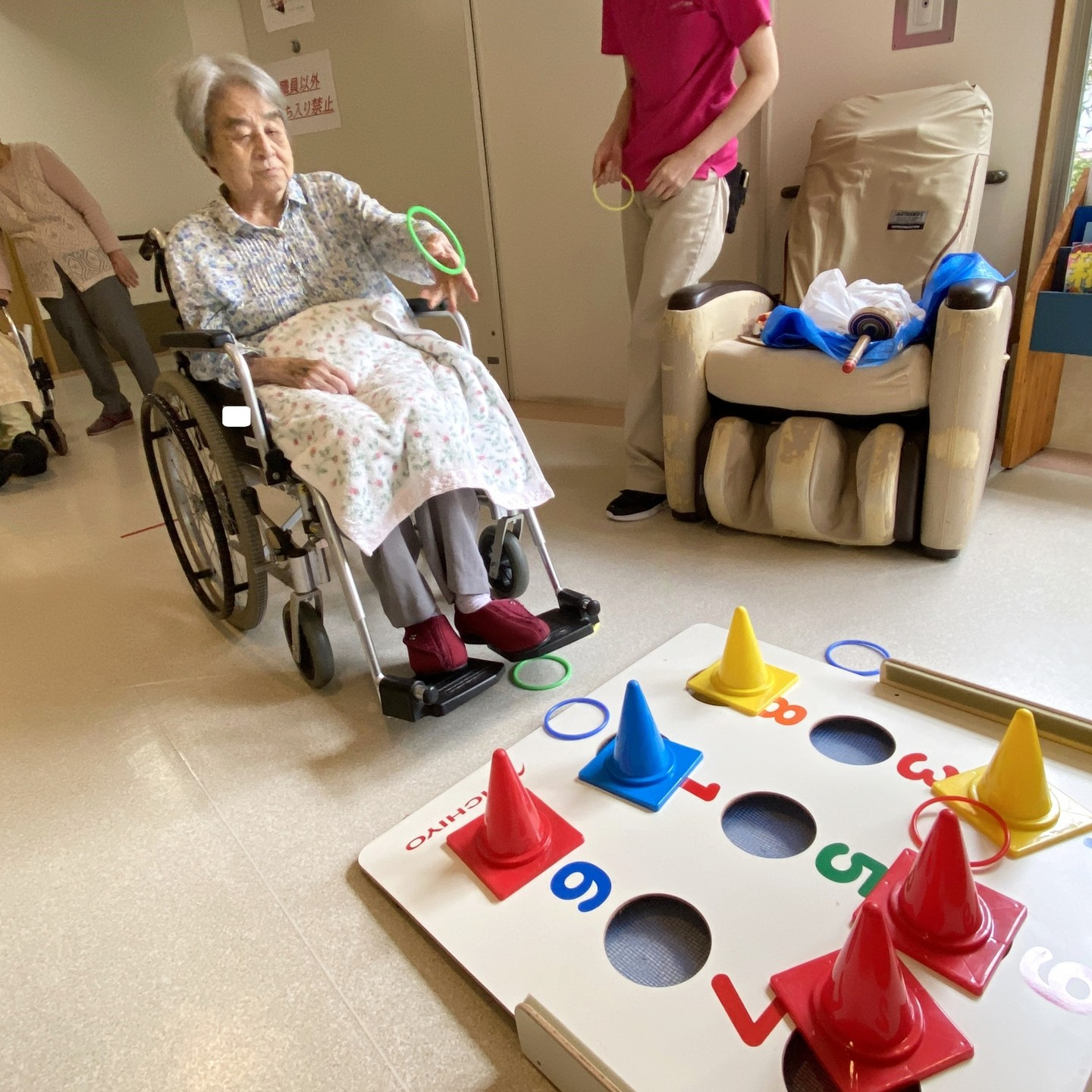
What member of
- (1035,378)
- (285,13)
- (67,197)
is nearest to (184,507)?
(1035,378)

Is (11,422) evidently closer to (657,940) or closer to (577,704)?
(577,704)

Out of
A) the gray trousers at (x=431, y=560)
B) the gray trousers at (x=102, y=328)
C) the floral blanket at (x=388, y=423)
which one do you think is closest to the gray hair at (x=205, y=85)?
the floral blanket at (x=388, y=423)

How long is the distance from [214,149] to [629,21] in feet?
3.28

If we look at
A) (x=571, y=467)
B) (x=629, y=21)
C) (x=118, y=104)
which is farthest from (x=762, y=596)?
(x=118, y=104)

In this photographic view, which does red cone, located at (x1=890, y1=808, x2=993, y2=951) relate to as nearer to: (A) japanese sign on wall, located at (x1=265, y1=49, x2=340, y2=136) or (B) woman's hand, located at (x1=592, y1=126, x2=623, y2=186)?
(B) woman's hand, located at (x1=592, y1=126, x2=623, y2=186)

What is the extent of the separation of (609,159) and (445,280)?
75cm

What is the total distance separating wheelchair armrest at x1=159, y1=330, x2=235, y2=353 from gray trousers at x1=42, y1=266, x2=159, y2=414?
7.87 ft

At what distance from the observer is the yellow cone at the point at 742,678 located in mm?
1361

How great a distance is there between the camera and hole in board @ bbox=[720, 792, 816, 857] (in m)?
1.10

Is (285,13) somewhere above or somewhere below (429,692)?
above

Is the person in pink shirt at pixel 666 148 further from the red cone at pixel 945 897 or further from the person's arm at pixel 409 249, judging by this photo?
the red cone at pixel 945 897

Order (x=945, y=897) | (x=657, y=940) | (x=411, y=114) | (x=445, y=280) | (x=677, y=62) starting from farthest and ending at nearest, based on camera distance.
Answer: (x=411, y=114) < (x=677, y=62) < (x=445, y=280) < (x=657, y=940) < (x=945, y=897)

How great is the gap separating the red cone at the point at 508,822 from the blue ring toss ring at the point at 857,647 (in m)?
0.65

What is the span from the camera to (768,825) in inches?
44.9
